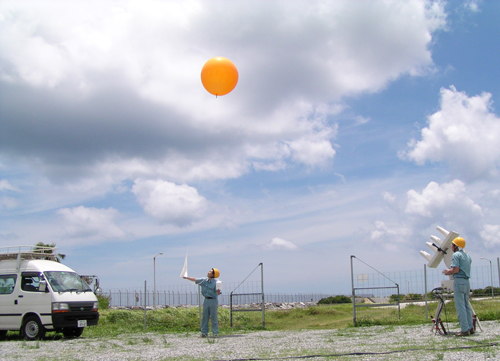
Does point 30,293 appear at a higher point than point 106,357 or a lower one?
higher

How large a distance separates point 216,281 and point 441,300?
591 cm

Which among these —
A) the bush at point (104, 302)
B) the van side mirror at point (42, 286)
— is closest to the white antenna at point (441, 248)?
the van side mirror at point (42, 286)

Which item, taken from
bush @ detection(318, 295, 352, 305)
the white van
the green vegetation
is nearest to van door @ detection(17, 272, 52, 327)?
the white van

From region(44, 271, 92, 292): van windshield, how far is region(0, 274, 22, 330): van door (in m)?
1.22

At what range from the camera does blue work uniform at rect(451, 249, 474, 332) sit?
9.84 meters

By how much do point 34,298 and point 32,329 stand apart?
0.92 m

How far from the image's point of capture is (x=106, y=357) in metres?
8.73

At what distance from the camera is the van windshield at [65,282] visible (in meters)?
13.8

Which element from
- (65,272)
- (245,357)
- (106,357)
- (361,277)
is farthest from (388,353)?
(65,272)

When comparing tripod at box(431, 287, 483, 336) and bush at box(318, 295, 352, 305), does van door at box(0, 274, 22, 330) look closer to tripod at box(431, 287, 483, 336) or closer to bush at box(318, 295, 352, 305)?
tripod at box(431, 287, 483, 336)

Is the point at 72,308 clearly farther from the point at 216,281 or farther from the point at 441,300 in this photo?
the point at 441,300

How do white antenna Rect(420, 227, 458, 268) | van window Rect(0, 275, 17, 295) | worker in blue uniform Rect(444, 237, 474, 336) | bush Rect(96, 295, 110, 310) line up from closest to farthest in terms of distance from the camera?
1. worker in blue uniform Rect(444, 237, 474, 336)
2. white antenna Rect(420, 227, 458, 268)
3. van window Rect(0, 275, 17, 295)
4. bush Rect(96, 295, 110, 310)

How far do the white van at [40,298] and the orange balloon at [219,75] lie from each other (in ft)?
24.9

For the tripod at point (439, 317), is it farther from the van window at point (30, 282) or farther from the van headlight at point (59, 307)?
the van window at point (30, 282)
